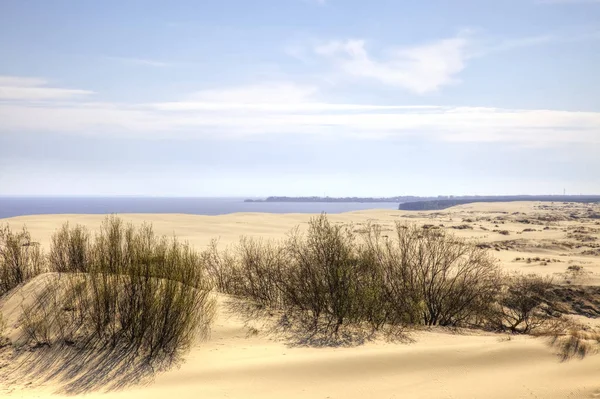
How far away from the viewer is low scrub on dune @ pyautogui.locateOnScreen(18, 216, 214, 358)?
33.1 feet

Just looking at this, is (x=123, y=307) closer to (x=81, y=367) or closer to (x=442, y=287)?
(x=81, y=367)

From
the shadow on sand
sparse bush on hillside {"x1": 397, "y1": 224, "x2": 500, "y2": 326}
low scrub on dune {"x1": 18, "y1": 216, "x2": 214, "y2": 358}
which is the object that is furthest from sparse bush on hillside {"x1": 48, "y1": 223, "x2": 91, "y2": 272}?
sparse bush on hillside {"x1": 397, "y1": 224, "x2": 500, "y2": 326}

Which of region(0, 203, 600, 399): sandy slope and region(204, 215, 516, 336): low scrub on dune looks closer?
region(0, 203, 600, 399): sandy slope

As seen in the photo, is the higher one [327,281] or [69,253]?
[69,253]

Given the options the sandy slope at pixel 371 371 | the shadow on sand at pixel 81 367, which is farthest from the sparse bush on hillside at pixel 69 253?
the sandy slope at pixel 371 371

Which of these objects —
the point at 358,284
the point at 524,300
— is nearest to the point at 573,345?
the point at 358,284

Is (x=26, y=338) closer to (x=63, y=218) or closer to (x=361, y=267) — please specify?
(x=361, y=267)

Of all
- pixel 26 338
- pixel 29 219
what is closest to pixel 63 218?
pixel 29 219

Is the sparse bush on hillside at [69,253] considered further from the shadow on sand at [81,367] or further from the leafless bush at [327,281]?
the leafless bush at [327,281]

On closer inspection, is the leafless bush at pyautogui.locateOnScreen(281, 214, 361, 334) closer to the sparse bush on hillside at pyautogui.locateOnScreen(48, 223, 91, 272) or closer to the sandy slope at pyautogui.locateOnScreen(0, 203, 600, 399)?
the sandy slope at pyautogui.locateOnScreen(0, 203, 600, 399)

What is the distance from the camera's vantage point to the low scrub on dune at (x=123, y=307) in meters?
10.1

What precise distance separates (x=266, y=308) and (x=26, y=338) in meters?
6.43

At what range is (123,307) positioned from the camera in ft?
33.7

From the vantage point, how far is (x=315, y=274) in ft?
43.6
